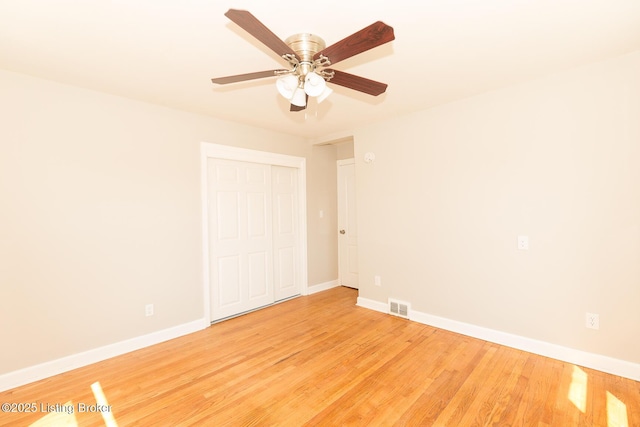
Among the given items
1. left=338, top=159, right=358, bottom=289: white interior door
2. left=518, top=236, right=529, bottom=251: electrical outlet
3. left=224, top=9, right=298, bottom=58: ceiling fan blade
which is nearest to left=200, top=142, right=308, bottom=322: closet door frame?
left=338, top=159, right=358, bottom=289: white interior door

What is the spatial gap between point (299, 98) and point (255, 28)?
25.3 inches

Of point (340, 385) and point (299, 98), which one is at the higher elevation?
point (299, 98)

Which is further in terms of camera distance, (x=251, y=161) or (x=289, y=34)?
(x=251, y=161)

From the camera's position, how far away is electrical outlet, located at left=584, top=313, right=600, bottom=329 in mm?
2396

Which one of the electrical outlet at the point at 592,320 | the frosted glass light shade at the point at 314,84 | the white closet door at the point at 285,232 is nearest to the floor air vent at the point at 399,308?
the white closet door at the point at 285,232

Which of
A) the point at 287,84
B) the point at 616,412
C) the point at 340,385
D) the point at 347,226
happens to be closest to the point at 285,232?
the point at 347,226

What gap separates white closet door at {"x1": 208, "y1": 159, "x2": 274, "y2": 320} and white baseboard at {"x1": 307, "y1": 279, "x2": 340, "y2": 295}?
28.3 inches

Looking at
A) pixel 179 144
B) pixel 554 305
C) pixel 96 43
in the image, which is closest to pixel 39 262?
pixel 179 144

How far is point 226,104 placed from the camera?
10.2 ft

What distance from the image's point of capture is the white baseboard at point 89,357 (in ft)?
7.60

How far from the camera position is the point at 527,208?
107 inches

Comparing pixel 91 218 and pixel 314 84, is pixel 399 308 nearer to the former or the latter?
pixel 314 84

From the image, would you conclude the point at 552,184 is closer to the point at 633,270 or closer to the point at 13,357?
the point at 633,270

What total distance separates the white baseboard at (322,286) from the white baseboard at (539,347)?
168 centimetres
